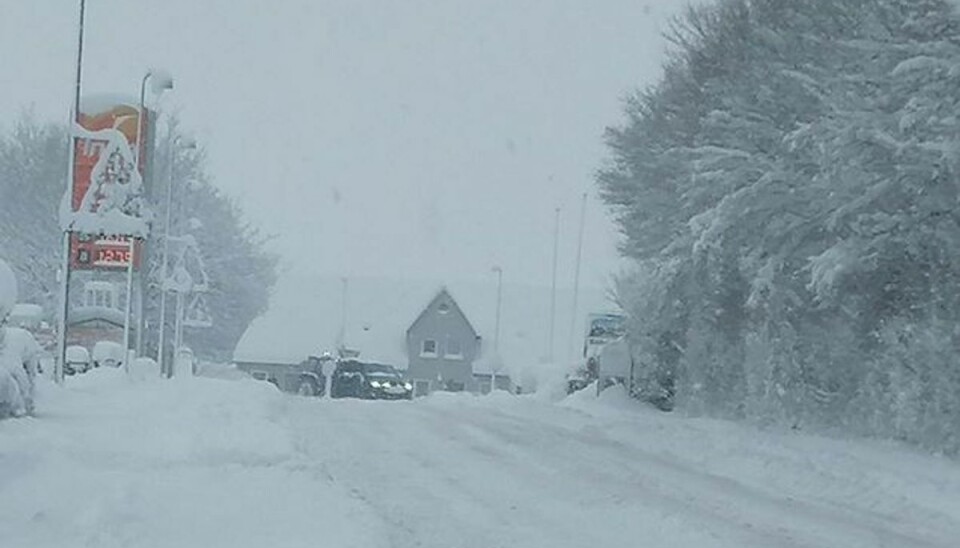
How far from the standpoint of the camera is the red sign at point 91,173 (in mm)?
31906

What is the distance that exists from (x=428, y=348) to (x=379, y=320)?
549cm

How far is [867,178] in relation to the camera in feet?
76.2

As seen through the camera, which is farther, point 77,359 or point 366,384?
point 366,384

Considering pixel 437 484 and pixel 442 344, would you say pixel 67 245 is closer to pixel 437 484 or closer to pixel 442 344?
pixel 437 484

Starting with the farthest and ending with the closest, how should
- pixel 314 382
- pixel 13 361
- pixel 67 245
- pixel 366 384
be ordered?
pixel 314 382 → pixel 366 384 → pixel 67 245 → pixel 13 361

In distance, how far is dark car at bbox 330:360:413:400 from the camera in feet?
194

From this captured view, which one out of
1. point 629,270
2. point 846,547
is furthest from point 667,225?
point 846,547

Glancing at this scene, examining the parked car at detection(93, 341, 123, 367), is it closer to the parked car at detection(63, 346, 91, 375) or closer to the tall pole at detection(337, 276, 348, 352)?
the parked car at detection(63, 346, 91, 375)

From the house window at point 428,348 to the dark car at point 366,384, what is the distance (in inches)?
1443

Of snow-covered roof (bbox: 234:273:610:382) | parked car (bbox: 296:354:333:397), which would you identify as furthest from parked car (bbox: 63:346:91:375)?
snow-covered roof (bbox: 234:273:610:382)

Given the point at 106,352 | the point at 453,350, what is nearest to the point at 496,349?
the point at 453,350

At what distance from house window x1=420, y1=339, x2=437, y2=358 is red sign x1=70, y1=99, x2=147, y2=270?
58.8 m

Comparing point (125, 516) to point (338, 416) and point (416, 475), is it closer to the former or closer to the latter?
point (416, 475)

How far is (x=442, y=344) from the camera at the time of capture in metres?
97.9
